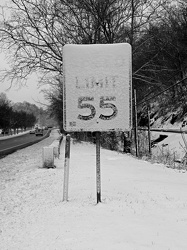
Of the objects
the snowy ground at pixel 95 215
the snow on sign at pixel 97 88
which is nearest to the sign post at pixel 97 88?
the snow on sign at pixel 97 88

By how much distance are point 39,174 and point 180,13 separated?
25.9 meters

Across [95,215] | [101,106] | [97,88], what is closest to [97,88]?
[97,88]

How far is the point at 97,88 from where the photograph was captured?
200 inches

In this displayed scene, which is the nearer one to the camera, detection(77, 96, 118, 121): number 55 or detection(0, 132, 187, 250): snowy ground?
detection(0, 132, 187, 250): snowy ground

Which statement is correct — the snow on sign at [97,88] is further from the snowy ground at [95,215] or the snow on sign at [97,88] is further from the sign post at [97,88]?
the snowy ground at [95,215]

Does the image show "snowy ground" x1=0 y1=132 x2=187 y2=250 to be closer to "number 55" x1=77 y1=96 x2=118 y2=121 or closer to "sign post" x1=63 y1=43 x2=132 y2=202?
"sign post" x1=63 y1=43 x2=132 y2=202

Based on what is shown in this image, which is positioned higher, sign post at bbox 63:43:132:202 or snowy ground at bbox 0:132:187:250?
sign post at bbox 63:43:132:202

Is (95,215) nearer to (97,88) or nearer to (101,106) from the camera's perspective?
(101,106)

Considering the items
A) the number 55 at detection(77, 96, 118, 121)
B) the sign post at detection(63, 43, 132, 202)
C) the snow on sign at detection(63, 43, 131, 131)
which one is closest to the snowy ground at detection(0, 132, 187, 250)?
the sign post at detection(63, 43, 132, 202)

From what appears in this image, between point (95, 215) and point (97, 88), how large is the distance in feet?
7.05

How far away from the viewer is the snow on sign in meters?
5.07

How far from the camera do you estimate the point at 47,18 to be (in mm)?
15992

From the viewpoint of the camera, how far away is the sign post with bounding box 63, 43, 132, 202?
5.07 m

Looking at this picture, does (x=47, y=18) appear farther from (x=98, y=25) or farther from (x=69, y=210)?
(x=69, y=210)
